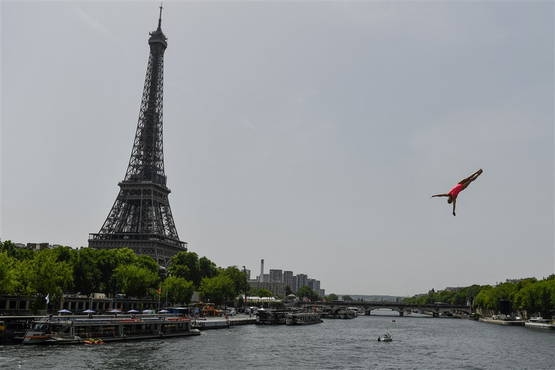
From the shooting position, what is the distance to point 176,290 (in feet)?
427

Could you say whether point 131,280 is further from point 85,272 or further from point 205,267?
point 205,267

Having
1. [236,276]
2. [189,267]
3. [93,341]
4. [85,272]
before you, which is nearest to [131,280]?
[85,272]

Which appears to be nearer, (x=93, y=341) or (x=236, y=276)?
(x=93, y=341)

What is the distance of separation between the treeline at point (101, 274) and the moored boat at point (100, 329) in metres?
10.3

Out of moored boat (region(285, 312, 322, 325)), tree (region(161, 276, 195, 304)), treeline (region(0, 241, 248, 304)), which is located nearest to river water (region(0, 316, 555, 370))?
treeline (region(0, 241, 248, 304))

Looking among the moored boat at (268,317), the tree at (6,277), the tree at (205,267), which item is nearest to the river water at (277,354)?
the tree at (6,277)

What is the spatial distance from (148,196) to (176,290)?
46391 millimetres

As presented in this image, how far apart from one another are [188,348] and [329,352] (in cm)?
1898

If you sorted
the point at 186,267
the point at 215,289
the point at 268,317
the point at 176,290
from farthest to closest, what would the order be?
the point at 186,267 < the point at 215,289 < the point at 268,317 < the point at 176,290

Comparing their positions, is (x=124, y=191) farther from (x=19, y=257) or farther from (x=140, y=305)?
(x=19, y=257)

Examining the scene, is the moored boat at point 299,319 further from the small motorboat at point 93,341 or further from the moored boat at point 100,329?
the small motorboat at point 93,341

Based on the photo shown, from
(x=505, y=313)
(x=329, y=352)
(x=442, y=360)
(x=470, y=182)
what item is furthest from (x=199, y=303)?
(x=470, y=182)

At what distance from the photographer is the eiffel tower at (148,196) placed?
534 ft

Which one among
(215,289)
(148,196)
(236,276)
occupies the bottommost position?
(215,289)
